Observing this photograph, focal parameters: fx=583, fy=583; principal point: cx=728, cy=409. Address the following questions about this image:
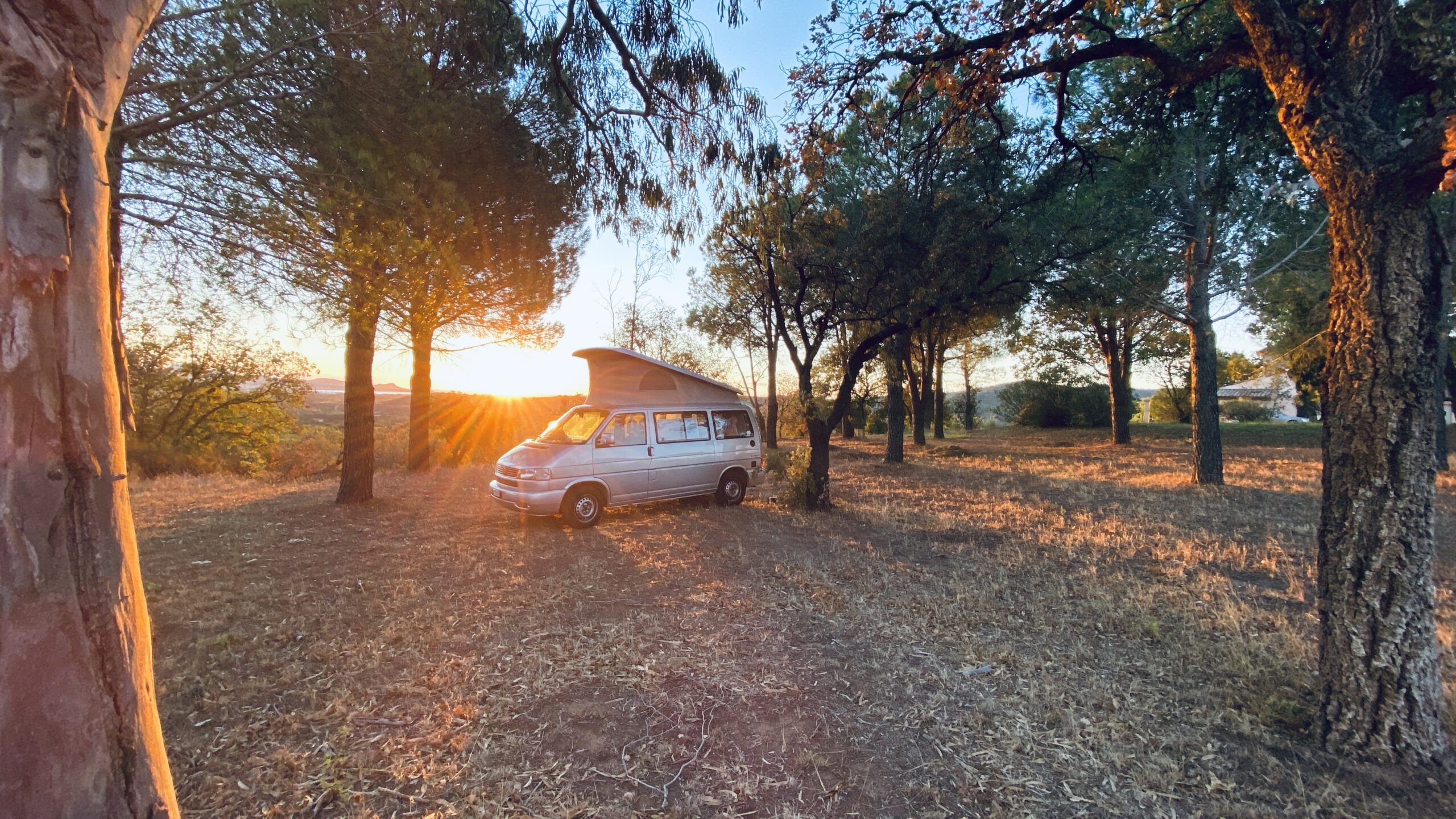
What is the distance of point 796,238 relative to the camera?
29.8ft

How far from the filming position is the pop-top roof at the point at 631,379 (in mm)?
9312

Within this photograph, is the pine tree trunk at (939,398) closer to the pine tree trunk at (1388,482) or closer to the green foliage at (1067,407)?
the green foliage at (1067,407)

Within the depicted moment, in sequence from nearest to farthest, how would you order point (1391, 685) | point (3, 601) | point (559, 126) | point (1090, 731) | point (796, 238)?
point (3, 601) → point (1391, 685) → point (1090, 731) → point (559, 126) → point (796, 238)

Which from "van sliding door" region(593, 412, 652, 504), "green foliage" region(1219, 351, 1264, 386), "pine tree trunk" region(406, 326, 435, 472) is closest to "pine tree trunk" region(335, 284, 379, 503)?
"pine tree trunk" region(406, 326, 435, 472)

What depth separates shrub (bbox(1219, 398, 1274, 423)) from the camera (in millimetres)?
33969

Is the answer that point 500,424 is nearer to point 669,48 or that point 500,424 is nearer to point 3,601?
point 669,48

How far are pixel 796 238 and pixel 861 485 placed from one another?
5752 mm

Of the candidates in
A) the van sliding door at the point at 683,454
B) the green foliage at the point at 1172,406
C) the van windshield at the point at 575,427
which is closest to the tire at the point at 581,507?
the van windshield at the point at 575,427

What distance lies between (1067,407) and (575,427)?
27.9 metres

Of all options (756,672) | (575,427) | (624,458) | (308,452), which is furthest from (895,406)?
(308,452)

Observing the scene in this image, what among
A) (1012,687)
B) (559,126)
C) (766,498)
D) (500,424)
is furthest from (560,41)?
(500,424)

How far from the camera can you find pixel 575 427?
8.91 metres

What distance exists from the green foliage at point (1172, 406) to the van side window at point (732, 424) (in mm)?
27579

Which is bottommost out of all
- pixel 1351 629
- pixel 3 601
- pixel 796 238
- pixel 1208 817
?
pixel 1208 817
